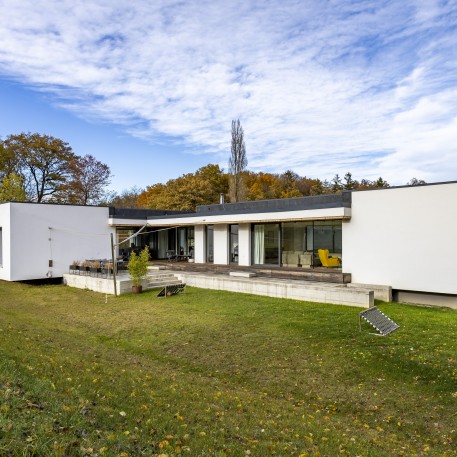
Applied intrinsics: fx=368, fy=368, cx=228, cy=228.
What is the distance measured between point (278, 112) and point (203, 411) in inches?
809

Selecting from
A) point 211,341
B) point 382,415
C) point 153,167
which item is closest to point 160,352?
point 211,341

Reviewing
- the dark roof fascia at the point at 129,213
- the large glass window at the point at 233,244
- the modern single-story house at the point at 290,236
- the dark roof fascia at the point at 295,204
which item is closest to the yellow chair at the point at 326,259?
the modern single-story house at the point at 290,236

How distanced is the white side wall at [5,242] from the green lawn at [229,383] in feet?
24.5

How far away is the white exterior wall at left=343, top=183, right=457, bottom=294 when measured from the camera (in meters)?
12.5

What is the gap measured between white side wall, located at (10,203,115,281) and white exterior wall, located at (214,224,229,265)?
6.93 metres

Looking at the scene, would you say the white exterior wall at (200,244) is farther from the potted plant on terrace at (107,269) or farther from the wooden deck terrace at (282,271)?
the potted plant on terrace at (107,269)

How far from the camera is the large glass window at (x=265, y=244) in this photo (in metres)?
17.9

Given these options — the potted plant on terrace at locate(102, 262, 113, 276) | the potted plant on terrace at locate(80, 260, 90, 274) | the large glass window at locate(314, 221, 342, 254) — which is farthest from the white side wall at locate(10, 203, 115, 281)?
the large glass window at locate(314, 221, 342, 254)

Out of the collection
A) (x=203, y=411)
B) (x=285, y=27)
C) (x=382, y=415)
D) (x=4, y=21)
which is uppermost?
(x=285, y=27)

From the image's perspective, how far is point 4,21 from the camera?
12.5 metres

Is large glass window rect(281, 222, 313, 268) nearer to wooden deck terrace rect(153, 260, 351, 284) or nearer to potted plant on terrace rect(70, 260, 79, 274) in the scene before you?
wooden deck terrace rect(153, 260, 351, 284)

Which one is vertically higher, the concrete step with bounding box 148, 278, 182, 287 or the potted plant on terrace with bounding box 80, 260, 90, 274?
the potted plant on terrace with bounding box 80, 260, 90, 274

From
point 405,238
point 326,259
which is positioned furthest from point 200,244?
point 405,238

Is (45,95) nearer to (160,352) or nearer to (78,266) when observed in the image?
(78,266)
